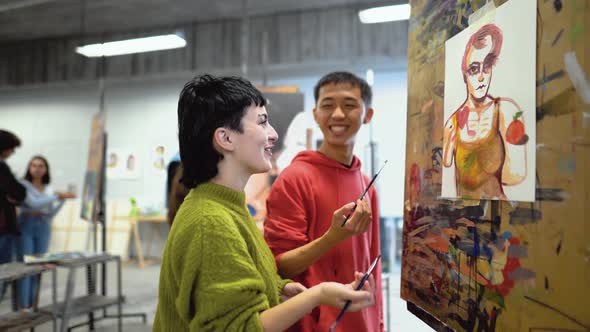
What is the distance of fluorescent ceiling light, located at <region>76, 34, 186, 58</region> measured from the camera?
570 centimetres

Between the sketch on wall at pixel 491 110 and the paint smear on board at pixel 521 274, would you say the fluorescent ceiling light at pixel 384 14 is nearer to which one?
the sketch on wall at pixel 491 110

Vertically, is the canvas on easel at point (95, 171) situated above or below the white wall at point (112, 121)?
below

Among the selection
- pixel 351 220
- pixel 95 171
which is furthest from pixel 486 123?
pixel 95 171

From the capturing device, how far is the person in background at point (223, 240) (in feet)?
2.43

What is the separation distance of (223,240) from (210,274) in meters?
0.06

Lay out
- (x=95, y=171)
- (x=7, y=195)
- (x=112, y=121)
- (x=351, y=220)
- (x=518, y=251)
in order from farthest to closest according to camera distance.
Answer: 1. (x=112, y=121)
2. (x=95, y=171)
3. (x=7, y=195)
4. (x=351, y=220)
5. (x=518, y=251)

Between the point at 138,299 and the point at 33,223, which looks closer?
the point at 33,223

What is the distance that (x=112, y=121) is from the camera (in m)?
6.69

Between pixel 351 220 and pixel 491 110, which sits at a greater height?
pixel 491 110

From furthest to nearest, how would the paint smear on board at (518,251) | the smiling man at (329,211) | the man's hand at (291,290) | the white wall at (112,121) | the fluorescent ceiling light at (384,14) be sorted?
the white wall at (112,121) → the fluorescent ceiling light at (384,14) → the smiling man at (329,211) → the man's hand at (291,290) → the paint smear on board at (518,251)

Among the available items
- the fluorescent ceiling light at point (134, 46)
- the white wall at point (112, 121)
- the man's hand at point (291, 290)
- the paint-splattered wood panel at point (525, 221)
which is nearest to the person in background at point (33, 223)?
the white wall at point (112, 121)

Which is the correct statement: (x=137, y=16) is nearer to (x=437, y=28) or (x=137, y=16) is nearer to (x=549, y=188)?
Result: (x=437, y=28)

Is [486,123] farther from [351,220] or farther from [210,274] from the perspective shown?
[210,274]

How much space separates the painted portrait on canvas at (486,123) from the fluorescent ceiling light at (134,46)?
210 inches
